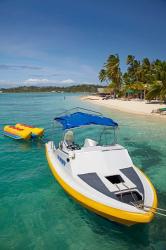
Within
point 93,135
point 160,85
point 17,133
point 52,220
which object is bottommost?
point 52,220

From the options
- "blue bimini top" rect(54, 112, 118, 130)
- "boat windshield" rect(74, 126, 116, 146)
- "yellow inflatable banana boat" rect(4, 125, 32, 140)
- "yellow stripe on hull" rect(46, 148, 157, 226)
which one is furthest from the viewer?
"boat windshield" rect(74, 126, 116, 146)

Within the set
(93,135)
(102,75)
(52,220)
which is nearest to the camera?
(52,220)

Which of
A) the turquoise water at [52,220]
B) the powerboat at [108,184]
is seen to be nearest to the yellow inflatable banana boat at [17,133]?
the turquoise water at [52,220]

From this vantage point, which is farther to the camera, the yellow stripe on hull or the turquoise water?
the turquoise water

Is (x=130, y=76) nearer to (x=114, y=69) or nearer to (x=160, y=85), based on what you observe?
(x=114, y=69)

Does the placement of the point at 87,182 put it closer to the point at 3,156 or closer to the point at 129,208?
the point at 129,208

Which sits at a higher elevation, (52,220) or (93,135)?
(93,135)

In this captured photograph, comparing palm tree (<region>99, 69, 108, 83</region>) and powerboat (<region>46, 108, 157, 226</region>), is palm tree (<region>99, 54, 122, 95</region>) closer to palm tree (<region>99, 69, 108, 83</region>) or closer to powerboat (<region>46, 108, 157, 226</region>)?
palm tree (<region>99, 69, 108, 83</region>)

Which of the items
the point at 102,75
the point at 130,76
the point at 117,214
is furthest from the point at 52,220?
the point at 102,75

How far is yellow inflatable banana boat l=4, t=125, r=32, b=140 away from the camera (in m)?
17.6

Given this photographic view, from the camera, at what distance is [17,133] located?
1831 cm

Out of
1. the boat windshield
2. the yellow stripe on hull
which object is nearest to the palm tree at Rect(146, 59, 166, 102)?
the boat windshield

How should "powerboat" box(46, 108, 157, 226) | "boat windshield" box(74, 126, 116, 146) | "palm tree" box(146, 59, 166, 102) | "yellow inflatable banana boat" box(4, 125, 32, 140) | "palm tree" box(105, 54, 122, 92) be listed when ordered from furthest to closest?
"palm tree" box(105, 54, 122, 92)
"palm tree" box(146, 59, 166, 102)
"boat windshield" box(74, 126, 116, 146)
"yellow inflatable banana boat" box(4, 125, 32, 140)
"powerboat" box(46, 108, 157, 226)

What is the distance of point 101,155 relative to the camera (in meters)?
8.60
